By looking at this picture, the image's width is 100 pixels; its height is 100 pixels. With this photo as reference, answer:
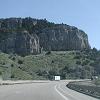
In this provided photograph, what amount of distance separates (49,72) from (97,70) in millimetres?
17214

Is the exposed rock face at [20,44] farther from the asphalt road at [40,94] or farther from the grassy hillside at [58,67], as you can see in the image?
the asphalt road at [40,94]

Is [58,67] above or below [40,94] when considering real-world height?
above

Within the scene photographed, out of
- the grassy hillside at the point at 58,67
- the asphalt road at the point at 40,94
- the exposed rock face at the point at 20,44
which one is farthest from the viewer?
the exposed rock face at the point at 20,44

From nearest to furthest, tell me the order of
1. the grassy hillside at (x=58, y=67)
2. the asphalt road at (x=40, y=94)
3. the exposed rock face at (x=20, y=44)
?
the asphalt road at (x=40, y=94) < the grassy hillside at (x=58, y=67) < the exposed rock face at (x=20, y=44)

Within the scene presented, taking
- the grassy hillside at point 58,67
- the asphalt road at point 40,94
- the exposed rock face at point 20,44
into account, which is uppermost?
the exposed rock face at point 20,44

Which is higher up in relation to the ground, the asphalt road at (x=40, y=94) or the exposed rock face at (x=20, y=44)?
the exposed rock face at (x=20, y=44)

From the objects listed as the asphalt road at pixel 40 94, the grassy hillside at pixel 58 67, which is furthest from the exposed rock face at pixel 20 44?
the asphalt road at pixel 40 94

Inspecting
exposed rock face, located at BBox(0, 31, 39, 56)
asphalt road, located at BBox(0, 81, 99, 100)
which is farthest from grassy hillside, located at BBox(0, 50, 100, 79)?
asphalt road, located at BBox(0, 81, 99, 100)

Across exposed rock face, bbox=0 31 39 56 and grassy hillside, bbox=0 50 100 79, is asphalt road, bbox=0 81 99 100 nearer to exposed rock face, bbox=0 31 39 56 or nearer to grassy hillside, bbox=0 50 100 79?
grassy hillside, bbox=0 50 100 79

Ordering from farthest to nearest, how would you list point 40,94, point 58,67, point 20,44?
point 20,44 → point 58,67 → point 40,94

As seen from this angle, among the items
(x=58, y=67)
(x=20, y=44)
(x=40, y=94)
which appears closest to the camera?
(x=40, y=94)

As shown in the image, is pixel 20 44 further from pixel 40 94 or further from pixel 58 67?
pixel 40 94

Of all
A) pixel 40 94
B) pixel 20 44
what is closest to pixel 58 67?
pixel 20 44

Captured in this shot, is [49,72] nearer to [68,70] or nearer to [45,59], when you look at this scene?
[68,70]
